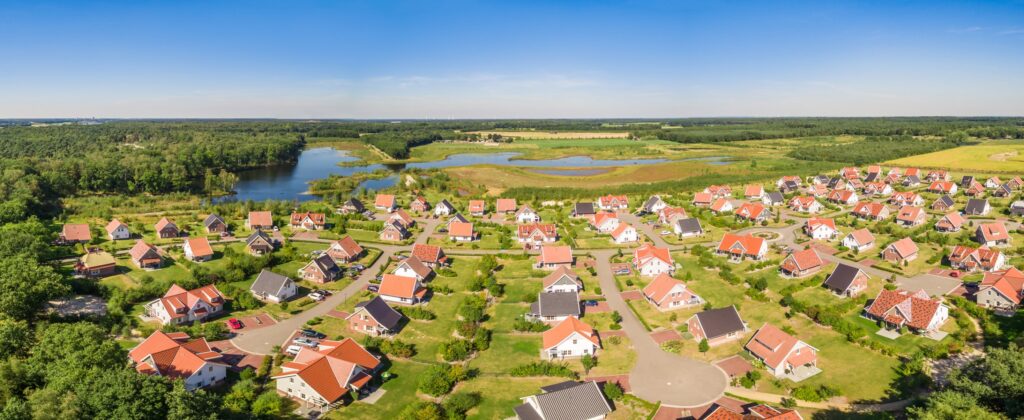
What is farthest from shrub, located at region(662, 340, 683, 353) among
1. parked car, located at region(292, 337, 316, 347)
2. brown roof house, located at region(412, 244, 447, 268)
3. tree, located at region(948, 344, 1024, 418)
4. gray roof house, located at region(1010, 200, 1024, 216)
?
gray roof house, located at region(1010, 200, 1024, 216)

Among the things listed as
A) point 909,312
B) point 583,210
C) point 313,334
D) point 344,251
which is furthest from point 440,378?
point 583,210

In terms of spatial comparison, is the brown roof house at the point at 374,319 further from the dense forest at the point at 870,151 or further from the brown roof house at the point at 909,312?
the dense forest at the point at 870,151

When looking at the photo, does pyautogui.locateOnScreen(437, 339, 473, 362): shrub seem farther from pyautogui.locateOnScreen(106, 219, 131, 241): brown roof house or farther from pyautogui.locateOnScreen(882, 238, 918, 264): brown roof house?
pyautogui.locateOnScreen(106, 219, 131, 241): brown roof house

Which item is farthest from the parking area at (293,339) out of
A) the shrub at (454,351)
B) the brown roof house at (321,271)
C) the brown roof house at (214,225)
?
the brown roof house at (214,225)

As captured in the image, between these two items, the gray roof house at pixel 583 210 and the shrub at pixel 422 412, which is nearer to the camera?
the shrub at pixel 422 412

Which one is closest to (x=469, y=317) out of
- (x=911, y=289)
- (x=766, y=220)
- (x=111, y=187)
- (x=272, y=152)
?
(x=911, y=289)

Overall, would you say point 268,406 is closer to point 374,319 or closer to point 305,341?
point 305,341

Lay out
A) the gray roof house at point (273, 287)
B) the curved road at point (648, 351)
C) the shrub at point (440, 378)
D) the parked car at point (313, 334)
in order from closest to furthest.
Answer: the shrub at point (440, 378)
the curved road at point (648, 351)
the parked car at point (313, 334)
the gray roof house at point (273, 287)
